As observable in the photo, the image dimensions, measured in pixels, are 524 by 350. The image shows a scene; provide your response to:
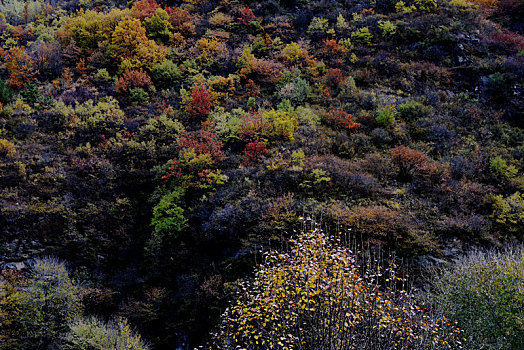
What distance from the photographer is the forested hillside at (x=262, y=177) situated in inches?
302

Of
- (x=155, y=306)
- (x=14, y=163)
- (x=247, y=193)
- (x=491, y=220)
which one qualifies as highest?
(x=491, y=220)

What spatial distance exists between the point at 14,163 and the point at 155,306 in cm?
942

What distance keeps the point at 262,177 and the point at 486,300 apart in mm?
7853

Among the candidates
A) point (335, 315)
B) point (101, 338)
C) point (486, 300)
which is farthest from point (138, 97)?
point (486, 300)

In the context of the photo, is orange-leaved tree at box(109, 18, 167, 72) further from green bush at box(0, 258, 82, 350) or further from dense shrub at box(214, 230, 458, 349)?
dense shrub at box(214, 230, 458, 349)

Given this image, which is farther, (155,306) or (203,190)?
(203,190)

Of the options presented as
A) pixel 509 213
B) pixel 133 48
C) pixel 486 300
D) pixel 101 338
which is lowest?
pixel 101 338

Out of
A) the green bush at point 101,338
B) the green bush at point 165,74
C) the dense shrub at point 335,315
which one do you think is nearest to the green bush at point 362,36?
the green bush at point 165,74

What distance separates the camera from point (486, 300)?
23.9ft

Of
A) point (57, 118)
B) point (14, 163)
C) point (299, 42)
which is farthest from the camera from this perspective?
point (299, 42)

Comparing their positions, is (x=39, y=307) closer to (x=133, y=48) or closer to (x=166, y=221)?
(x=166, y=221)

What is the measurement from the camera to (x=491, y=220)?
10086 millimetres

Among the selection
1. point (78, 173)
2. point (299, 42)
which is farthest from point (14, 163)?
point (299, 42)

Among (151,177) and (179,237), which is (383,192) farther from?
(151,177)
